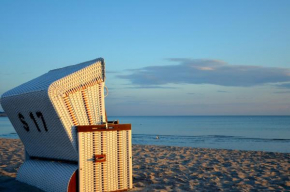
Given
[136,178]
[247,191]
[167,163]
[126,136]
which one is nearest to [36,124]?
[126,136]

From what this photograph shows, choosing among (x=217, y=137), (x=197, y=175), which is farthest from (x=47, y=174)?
(x=217, y=137)

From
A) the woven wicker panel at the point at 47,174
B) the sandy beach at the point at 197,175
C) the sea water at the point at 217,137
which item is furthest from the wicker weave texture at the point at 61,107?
the sea water at the point at 217,137

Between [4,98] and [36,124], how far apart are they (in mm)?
1022

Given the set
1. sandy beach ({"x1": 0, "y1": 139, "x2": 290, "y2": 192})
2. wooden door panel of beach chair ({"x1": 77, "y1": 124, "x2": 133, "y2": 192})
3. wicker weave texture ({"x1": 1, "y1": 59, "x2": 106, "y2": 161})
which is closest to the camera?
wicker weave texture ({"x1": 1, "y1": 59, "x2": 106, "y2": 161})

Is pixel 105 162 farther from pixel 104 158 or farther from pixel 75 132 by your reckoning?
pixel 75 132

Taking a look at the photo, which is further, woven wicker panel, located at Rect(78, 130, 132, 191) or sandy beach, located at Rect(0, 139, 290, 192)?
sandy beach, located at Rect(0, 139, 290, 192)

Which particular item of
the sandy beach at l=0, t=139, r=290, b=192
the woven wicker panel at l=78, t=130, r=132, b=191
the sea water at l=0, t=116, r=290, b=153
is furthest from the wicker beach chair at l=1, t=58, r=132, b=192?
the sea water at l=0, t=116, r=290, b=153

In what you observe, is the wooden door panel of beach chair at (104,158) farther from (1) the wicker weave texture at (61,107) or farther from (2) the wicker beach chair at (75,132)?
(1) the wicker weave texture at (61,107)

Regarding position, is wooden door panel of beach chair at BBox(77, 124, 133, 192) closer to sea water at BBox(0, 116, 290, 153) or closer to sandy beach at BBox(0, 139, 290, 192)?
sandy beach at BBox(0, 139, 290, 192)

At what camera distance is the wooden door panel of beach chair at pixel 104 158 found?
5.25 metres

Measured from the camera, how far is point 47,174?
5.76 metres

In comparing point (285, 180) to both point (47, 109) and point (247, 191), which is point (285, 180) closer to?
point (247, 191)

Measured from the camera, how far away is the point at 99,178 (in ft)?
18.0

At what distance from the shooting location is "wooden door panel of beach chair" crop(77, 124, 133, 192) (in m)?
5.25
